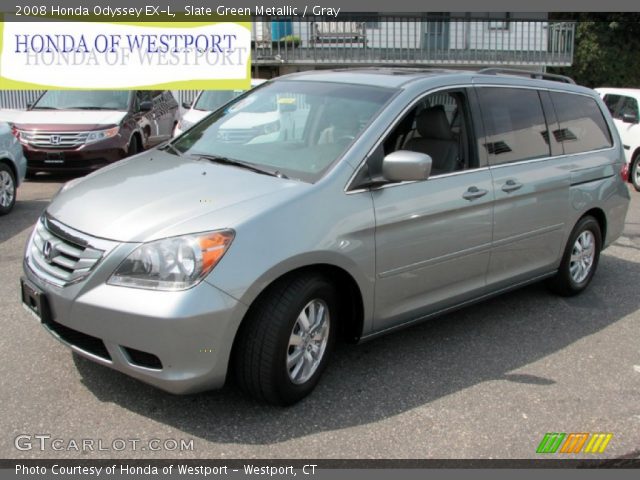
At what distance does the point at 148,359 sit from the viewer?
10.8ft

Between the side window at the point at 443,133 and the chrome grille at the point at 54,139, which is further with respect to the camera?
the chrome grille at the point at 54,139

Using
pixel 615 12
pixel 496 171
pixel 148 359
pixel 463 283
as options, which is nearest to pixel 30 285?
pixel 148 359

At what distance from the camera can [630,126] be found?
1189cm

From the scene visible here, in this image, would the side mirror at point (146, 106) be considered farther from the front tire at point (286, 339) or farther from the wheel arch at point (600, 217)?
the front tire at point (286, 339)

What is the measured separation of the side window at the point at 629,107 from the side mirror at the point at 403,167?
964 cm

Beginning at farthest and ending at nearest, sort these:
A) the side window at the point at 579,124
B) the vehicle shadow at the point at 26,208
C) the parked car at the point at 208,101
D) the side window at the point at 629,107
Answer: the side window at the point at 629,107, the parked car at the point at 208,101, the vehicle shadow at the point at 26,208, the side window at the point at 579,124

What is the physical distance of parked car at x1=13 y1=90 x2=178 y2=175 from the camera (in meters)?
10.6

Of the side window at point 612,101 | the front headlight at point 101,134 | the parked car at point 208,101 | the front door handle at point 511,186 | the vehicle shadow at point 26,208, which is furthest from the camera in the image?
the side window at point 612,101

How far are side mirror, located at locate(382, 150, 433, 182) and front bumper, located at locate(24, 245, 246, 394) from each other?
1184 mm

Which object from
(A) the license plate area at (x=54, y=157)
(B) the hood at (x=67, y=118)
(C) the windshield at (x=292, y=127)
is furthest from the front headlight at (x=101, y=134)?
(C) the windshield at (x=292, y=127)

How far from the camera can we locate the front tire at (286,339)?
3406mm

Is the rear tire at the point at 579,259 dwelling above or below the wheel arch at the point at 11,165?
below

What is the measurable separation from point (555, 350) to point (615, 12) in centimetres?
2239

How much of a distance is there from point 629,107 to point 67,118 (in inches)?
381
